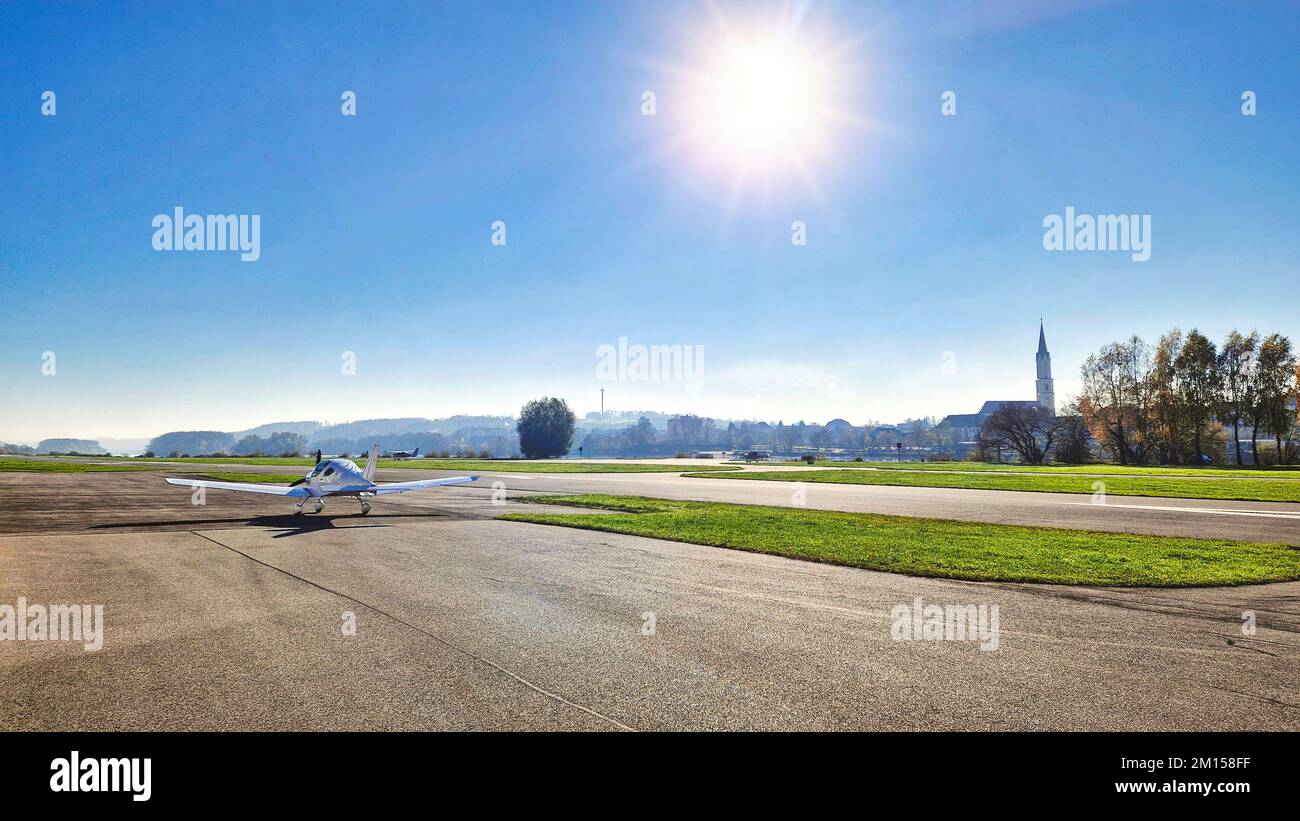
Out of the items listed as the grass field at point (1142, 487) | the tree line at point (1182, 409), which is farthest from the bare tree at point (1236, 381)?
the grass field at point (1142, 487)

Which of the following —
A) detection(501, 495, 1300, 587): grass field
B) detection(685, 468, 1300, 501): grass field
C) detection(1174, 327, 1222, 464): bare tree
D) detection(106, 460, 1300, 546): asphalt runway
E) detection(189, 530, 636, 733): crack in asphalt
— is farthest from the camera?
detection(1174, 327, 1222, 464): bare tree

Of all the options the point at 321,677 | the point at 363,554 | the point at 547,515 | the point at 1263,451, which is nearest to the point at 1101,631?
the point at 321,677

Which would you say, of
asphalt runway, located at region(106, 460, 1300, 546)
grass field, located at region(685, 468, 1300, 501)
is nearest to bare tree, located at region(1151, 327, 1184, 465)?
grass field, located at region(685, 468, 1300, 501)

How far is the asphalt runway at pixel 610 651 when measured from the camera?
579 centimetres

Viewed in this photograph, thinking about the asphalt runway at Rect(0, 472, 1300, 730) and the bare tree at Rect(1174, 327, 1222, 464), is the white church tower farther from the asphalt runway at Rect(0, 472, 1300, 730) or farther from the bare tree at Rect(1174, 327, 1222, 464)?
the asphalt runway at Rect(0, 472, 1300, 730)

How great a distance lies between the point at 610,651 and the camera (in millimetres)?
7711

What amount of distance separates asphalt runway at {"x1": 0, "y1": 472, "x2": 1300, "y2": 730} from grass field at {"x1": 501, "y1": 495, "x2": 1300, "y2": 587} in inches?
35.0

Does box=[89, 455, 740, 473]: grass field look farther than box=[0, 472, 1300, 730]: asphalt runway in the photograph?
Yes

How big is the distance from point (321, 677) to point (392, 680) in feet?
2.82

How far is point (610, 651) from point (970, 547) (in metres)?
11.9

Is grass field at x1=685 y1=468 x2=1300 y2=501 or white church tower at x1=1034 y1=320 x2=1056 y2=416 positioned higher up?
white church tower at x1=1034 y1=320 x2=1056 y2=416

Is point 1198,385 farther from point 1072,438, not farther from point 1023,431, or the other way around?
point 1023,431

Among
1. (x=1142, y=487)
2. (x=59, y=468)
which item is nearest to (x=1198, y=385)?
(x=1142, y=487)

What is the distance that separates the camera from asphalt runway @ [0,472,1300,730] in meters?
5.79
